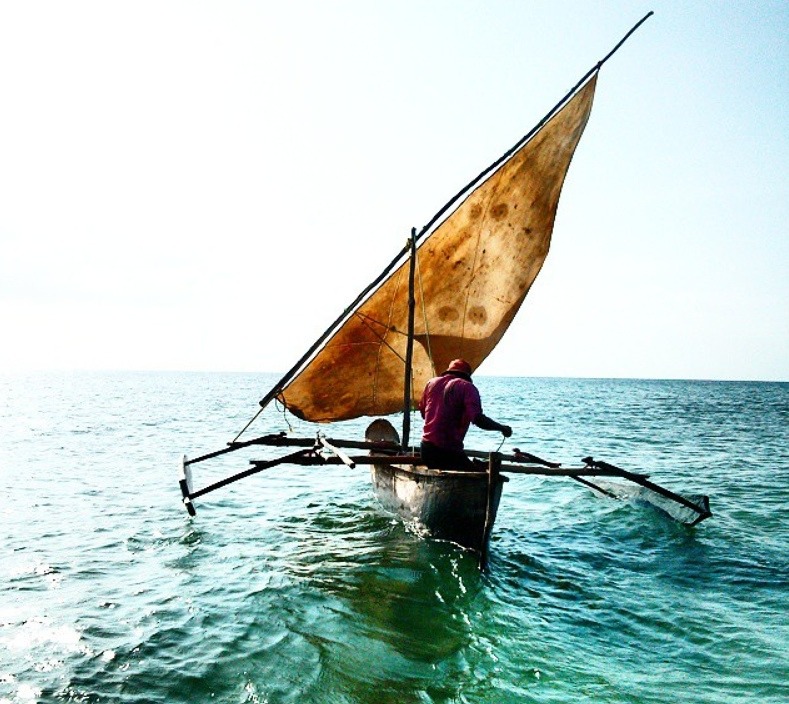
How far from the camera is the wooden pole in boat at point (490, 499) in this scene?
317 inches

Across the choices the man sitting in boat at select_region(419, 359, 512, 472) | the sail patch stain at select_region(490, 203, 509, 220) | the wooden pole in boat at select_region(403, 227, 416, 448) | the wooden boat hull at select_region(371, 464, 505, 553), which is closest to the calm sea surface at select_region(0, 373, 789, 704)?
the wooden boat hull at select_region(371, 464, 505, 553)

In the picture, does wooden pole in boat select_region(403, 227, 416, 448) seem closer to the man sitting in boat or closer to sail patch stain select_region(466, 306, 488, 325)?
sail patch stain select_region(466, 306, 488, 325)

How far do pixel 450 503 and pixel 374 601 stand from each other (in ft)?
6.34

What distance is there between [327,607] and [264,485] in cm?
958

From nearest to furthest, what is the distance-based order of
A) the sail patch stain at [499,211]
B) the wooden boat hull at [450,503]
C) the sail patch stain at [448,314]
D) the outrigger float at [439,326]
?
the wooden boat hull at [450,503], the outrigger float at [439,326], the sail patch stain at [499,211], the sail patch stain at [448,314]

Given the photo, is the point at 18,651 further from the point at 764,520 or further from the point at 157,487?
the point at 764,520

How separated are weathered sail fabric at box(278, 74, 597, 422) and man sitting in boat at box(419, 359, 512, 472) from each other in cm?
246

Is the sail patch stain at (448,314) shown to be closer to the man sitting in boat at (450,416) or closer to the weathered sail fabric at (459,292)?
the weathered sail fabric at (459,292)

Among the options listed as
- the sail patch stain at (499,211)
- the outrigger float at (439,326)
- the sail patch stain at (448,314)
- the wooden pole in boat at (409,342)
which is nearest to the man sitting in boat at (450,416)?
the outrigger float at (439,326)

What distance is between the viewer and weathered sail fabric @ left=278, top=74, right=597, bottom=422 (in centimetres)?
1090

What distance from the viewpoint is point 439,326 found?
12195 mm

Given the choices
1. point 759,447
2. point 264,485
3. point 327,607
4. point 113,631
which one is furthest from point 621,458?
point 113,631

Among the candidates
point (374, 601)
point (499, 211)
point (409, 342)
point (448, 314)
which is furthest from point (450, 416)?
point (499, 211)

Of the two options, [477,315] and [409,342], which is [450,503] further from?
[477,315]
